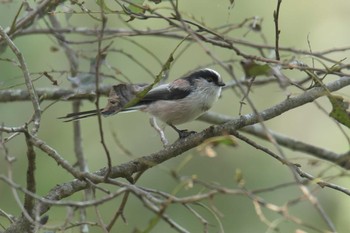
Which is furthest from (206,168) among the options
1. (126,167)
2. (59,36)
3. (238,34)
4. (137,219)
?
(126,167)

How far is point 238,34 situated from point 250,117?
4075mm

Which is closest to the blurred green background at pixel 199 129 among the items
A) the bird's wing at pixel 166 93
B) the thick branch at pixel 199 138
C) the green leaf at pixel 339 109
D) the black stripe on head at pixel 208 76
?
the black stripe on head at pixel 208 76

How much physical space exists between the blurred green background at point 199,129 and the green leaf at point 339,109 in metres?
2.93

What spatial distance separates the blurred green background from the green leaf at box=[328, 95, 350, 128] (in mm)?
2933

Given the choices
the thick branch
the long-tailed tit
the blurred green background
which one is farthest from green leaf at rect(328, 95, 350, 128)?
the blurred green background

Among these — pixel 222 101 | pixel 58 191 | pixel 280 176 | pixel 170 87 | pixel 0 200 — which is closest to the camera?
pixel 58 191

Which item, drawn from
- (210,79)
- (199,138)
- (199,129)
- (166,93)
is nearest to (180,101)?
(166,93)

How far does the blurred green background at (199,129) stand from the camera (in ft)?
18.2

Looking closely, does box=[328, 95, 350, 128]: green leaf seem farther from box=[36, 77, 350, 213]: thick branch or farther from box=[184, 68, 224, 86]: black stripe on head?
box=[184, 68, 224, 86]: black stripe on head

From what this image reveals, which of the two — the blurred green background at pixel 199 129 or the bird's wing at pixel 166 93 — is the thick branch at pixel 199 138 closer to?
the bird's wing at pixel 166 93

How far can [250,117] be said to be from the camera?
2.73m

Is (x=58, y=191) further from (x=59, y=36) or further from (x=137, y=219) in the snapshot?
(x=137, y=219)

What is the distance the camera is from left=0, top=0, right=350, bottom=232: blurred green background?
5.54 meters

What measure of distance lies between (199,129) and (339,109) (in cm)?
381
